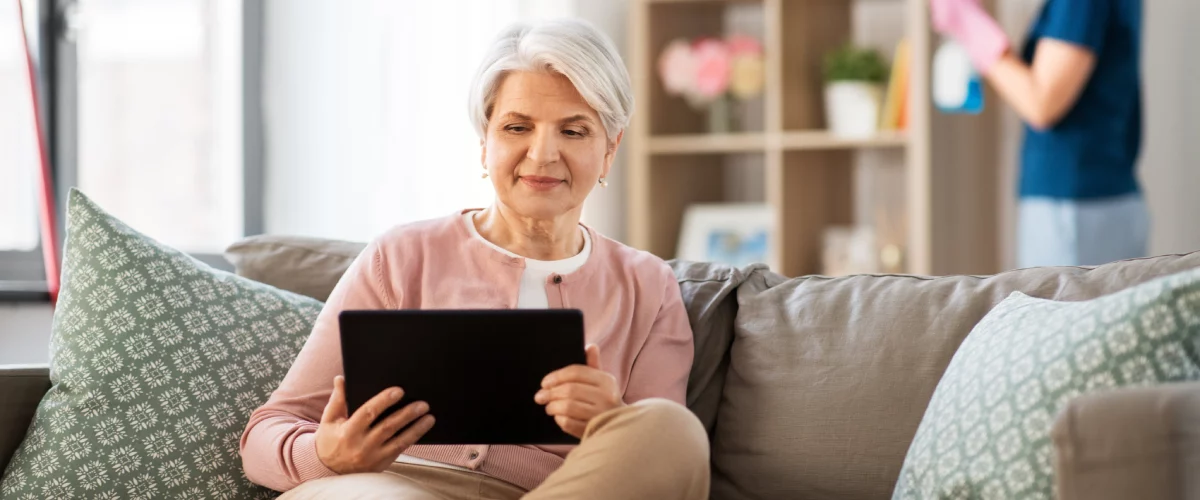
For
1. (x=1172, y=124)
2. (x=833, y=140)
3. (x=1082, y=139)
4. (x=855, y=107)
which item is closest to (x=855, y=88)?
(x=855, y=107)

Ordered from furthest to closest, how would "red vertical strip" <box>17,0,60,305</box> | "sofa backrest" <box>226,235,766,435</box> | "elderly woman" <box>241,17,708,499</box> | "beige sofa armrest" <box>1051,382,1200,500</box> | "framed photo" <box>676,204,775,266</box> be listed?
1. "framed photo" <box>676,204,775,266</box>
2. "red vertical strip" <box>17,0,60,305</box>
3. "sofa backrest" <box>226,235,766,435</box>
4. "elderly woman" <box>241,17,708,499</box>
5. "beige sofa armrest" <box>1051,382,1200,500</box>

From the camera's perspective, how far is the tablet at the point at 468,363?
1287mm

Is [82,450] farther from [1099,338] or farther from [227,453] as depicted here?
[1099,338]

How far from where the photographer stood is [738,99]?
3861 mm

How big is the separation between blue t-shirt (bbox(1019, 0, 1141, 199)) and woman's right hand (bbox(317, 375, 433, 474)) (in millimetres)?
2059

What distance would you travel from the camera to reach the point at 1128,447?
1.02 m

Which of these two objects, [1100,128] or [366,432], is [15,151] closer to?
[366,432]

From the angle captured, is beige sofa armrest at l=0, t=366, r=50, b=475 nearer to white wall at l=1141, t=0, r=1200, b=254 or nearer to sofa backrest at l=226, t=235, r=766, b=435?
sofa backrest at l=226, t=235, r=766, b=435

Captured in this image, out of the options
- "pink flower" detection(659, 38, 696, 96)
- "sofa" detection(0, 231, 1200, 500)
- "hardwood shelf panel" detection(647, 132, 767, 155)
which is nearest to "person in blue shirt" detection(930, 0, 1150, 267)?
"hardwood shelf panel" detection(647, 132, 767, 155)

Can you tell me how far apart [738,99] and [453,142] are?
102 centimetres

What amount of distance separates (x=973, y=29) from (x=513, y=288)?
1.92m

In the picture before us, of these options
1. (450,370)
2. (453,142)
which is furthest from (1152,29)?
(450,370)

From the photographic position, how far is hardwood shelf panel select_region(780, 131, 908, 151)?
11.1ft

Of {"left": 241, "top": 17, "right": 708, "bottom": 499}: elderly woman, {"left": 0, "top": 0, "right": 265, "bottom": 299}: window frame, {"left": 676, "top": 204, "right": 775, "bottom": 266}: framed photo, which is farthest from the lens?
{"left": 676, "top": 204, "right": 775, "bottom": 266}: framed photo
